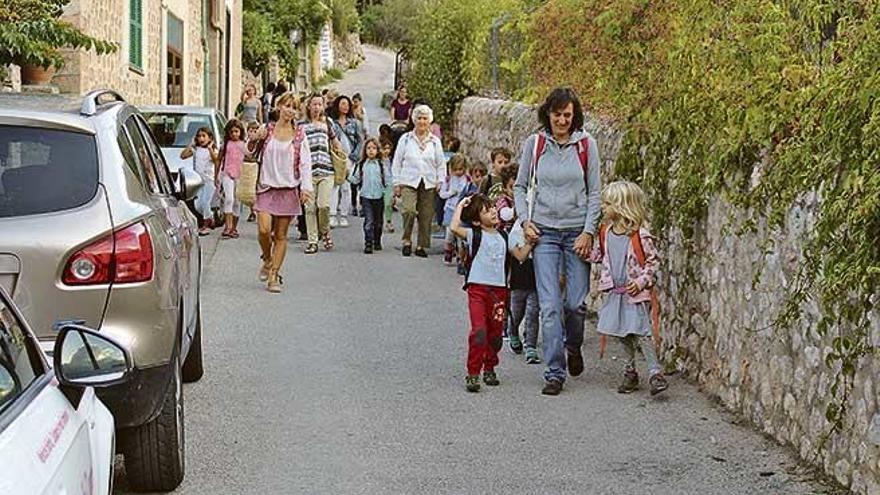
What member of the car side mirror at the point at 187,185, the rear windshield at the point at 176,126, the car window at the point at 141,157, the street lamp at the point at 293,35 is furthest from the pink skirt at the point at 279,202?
the street lamp at the point at 293,35

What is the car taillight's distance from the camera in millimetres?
5957

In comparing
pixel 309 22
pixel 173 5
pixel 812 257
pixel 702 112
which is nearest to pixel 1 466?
pixel 812 257

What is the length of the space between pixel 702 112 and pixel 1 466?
716cm

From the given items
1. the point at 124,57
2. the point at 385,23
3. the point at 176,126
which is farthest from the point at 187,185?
the point at 385,23

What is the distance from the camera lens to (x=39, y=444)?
10.6 ft

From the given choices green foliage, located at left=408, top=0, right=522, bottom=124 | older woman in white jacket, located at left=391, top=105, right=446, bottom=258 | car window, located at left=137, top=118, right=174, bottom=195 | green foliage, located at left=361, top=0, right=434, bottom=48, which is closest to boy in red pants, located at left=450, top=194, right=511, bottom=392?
car window, located at left=137, top=118, right=174, bottom=195

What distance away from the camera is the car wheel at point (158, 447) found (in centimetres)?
646

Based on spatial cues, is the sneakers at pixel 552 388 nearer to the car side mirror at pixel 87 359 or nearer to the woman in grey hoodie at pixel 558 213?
the woman in grey hoodie at pixel 558 213

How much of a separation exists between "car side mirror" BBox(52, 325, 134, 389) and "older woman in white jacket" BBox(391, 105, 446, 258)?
1261cm

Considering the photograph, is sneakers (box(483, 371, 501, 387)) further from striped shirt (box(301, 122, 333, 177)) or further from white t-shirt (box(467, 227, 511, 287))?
striped shirt (box(301, 122, 333, 177))

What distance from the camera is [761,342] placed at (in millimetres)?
8102

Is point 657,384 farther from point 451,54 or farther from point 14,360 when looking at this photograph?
point 451,54

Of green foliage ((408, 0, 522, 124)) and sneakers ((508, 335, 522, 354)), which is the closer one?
sneakers ((508, 335, 522, 354))

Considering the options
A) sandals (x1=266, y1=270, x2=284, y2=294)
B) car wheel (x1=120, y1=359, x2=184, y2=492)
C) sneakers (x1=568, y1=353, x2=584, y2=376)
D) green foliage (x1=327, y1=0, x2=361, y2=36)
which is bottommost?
sandals (x1=266, y1=270, x2=284, y2=294)
